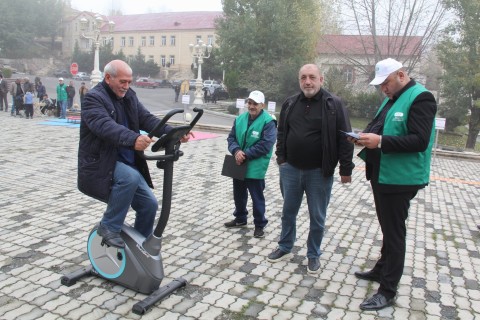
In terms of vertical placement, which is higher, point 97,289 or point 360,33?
point 360,33

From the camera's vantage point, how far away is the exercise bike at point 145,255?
336 centimetres

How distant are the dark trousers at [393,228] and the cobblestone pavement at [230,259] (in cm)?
27

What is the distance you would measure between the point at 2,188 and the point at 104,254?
4116 millimetres

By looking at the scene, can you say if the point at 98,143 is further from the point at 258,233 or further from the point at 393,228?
the point at 258,233

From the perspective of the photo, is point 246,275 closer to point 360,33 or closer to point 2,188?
point 2,188

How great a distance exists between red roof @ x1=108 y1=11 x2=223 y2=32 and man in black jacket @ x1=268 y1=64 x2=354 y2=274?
6969cm

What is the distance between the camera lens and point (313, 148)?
4.01m

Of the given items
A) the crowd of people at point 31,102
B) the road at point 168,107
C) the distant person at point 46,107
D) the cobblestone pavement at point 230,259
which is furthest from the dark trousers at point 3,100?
the cobblestone pavement at point 230,259

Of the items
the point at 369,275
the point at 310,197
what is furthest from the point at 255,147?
the point at 369,275

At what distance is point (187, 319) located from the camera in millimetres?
3273

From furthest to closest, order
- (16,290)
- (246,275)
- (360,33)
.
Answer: (360,33) → (246,275) → (16,290)

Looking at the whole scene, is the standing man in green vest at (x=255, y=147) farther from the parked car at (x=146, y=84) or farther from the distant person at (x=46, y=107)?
the parked car at (x=146, y=84)

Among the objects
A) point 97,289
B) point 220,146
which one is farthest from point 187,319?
point 220,146

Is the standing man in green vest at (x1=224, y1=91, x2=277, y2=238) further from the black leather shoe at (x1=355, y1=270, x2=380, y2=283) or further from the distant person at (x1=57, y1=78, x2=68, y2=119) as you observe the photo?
the distant person at (x1=57, y1=78, x2=68, y2=119)
